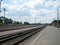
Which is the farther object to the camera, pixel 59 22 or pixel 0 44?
pixel 59 22

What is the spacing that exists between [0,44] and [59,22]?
5495 inches

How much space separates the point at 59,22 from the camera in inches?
6088

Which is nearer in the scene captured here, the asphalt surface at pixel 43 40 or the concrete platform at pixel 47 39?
the concrete platform at pixel 47 39

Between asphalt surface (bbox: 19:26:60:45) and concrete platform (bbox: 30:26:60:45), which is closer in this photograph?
concrete platform (bbox: 30:26:60:45)

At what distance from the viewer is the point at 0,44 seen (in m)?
17.3

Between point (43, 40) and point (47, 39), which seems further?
point (47, 39)
